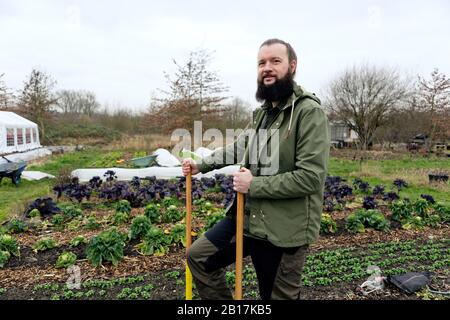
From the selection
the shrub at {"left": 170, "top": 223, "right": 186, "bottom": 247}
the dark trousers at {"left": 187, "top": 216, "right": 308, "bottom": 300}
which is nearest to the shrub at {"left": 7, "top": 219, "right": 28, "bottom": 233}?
the shrub at {"left": 170, "top": 223, "right": 186, "bottom": 247}

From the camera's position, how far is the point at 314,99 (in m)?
2.13

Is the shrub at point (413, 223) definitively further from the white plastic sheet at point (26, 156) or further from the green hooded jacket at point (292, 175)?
the white plastic sheet at point (26, 156)

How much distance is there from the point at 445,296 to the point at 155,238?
11.3 feet

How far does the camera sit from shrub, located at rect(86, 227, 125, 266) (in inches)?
163

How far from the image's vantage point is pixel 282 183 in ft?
6.52

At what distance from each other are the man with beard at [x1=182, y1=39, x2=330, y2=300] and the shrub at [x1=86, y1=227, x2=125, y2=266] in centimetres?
221

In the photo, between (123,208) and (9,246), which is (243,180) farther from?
(123,208)

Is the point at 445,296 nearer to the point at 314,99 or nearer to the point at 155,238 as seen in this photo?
the point at 314,99

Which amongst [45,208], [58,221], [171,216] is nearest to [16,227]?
[58,221]

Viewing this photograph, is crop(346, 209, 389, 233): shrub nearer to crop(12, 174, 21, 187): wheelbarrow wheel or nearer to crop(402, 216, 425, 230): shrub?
crop(402, 216, 425, 230): shrub

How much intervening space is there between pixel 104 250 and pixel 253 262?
2508mm

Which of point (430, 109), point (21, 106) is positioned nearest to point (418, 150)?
point (430, 109)
